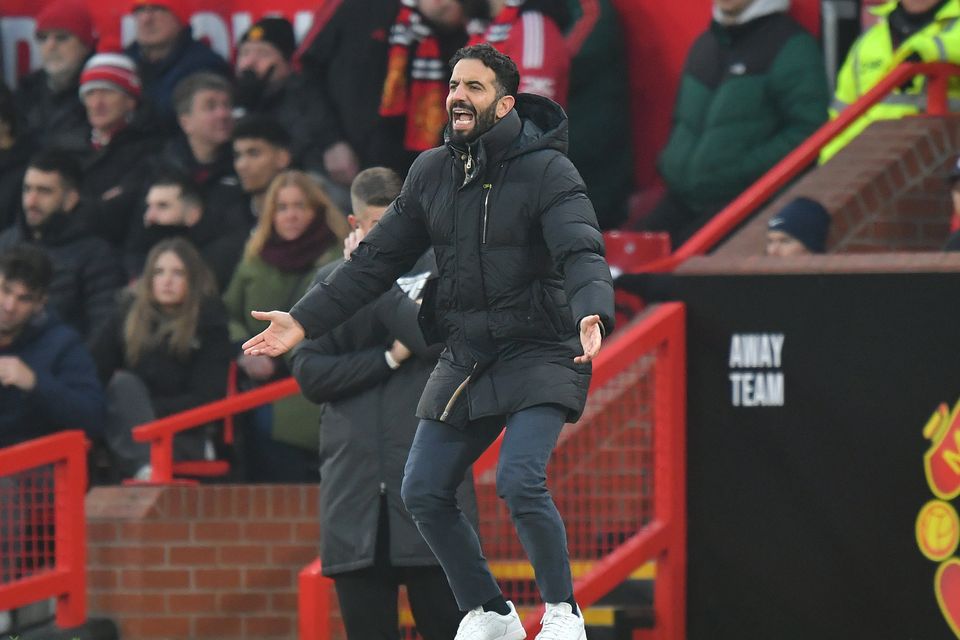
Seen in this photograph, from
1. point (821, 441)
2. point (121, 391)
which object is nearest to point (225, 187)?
point (121, 391)

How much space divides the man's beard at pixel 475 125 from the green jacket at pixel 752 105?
13.9 ft

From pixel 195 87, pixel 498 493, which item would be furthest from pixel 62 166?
pixel 498 493

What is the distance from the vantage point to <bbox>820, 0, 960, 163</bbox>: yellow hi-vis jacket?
372 inches

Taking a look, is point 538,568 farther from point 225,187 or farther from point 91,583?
point 225,187

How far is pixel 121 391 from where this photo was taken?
9.55 metres

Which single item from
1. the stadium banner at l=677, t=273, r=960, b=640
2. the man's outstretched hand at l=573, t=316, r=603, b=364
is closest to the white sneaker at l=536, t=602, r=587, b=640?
the man's outstretched hand at l=573, t=316, r=603, b=364

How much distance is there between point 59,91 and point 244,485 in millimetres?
4489

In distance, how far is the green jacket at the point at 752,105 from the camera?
1006 centimetres

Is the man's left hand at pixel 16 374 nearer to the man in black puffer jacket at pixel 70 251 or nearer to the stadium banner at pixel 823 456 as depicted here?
the man in black puffer jacket at pixel 70 251

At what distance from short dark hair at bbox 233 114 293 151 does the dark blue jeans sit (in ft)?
15.8

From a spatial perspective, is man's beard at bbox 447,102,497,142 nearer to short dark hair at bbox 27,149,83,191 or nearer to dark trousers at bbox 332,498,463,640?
dark trousers at bbox 332,498,463,640

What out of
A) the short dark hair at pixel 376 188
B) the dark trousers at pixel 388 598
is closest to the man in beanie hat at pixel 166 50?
the short dark hair at pixel 376 188

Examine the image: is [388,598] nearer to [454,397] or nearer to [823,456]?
[454,397]

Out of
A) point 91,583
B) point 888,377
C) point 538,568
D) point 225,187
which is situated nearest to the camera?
point 538,568
